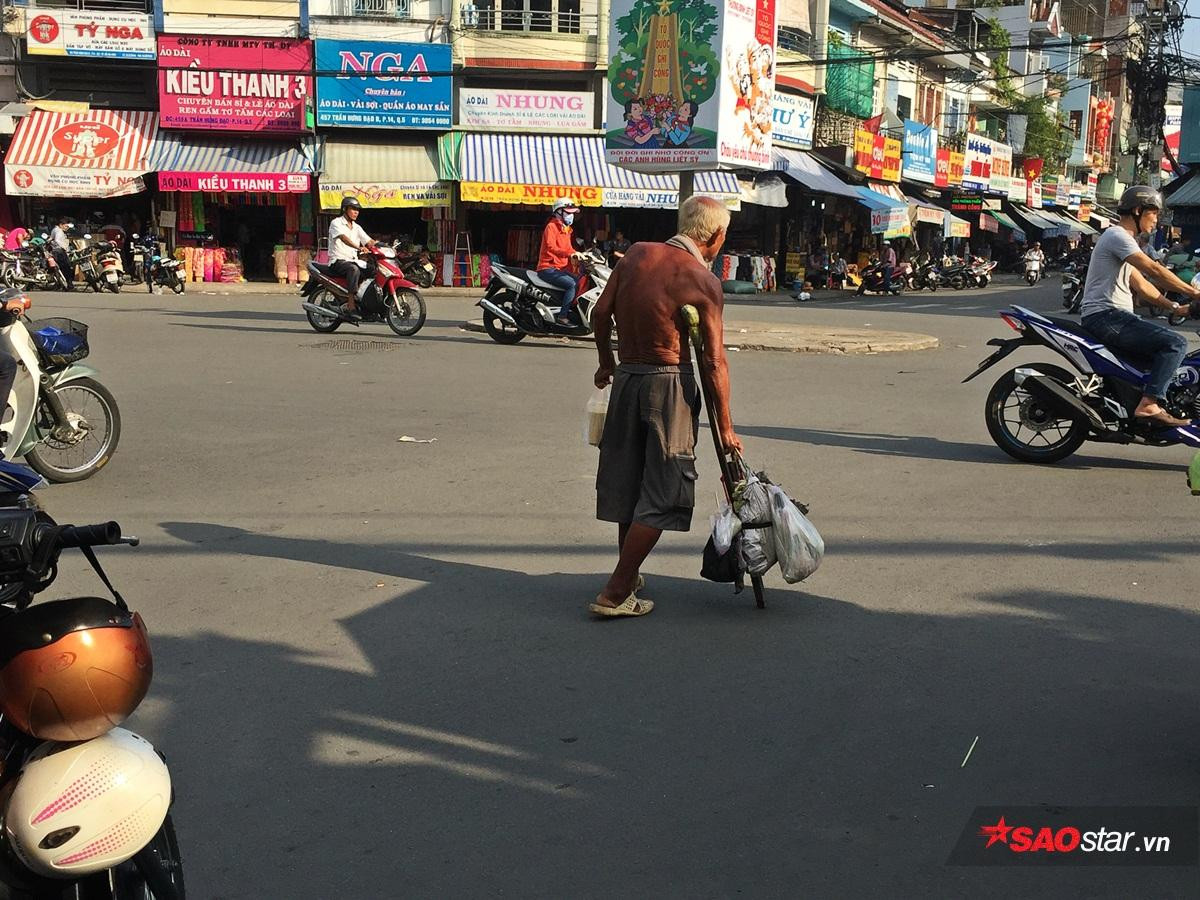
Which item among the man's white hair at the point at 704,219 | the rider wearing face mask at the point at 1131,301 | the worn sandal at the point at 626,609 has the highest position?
the man's white hair at the point at 704,219

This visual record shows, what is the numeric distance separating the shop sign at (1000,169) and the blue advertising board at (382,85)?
994 inches

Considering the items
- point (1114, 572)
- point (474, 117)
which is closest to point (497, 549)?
point (1114, 572)

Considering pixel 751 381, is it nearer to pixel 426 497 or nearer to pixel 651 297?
pixel 426 497

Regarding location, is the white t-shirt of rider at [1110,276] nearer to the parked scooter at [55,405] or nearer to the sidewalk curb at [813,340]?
the parked scooter at [55,405]

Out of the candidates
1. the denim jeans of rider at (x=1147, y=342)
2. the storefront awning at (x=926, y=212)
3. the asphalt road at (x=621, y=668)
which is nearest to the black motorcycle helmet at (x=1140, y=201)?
the denim jeans of rider at (x=1147, y=342)

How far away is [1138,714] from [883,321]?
716 inches

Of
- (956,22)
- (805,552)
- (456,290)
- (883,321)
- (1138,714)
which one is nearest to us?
(1138,714)

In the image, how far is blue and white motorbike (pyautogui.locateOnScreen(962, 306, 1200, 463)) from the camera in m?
8.16

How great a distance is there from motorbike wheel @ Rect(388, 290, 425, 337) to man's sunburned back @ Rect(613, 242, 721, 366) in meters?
11.0

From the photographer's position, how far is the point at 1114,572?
5.88m

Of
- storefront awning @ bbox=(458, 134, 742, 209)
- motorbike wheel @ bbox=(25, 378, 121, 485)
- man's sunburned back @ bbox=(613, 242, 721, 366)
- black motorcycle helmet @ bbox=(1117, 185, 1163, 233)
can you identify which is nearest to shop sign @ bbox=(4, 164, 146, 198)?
storefront awning @ bbox=(458, 134, 742, 209)

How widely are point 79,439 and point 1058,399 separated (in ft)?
20.4

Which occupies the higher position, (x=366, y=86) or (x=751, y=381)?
(x=366, y=86)

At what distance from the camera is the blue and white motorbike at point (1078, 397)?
8165 mm
